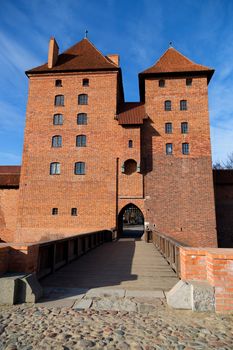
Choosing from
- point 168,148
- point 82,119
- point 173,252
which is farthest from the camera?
point 82,119

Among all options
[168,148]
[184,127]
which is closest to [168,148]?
[168,148]

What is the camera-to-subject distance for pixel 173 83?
74.1 feet

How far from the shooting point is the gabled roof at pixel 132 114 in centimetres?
2094

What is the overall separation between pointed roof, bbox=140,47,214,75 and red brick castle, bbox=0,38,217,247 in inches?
3.5

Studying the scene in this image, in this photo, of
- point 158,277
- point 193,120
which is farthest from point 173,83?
point 158,277

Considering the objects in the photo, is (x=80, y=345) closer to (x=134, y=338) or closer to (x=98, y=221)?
(x=134, y=338)

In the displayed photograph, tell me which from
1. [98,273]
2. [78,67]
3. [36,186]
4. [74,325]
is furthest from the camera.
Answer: [78,67]

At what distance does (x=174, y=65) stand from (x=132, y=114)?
618 cm

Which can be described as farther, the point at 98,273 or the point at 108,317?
the point at 98,273

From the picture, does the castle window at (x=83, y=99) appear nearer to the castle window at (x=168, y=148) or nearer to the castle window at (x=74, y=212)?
the castle window at (x=168, y=148)

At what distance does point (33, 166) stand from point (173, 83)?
1342 centimetres

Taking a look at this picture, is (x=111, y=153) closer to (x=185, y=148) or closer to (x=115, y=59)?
(x=185, y=148)

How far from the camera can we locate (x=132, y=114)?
21.7 metres

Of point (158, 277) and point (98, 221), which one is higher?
point (98, 221)
